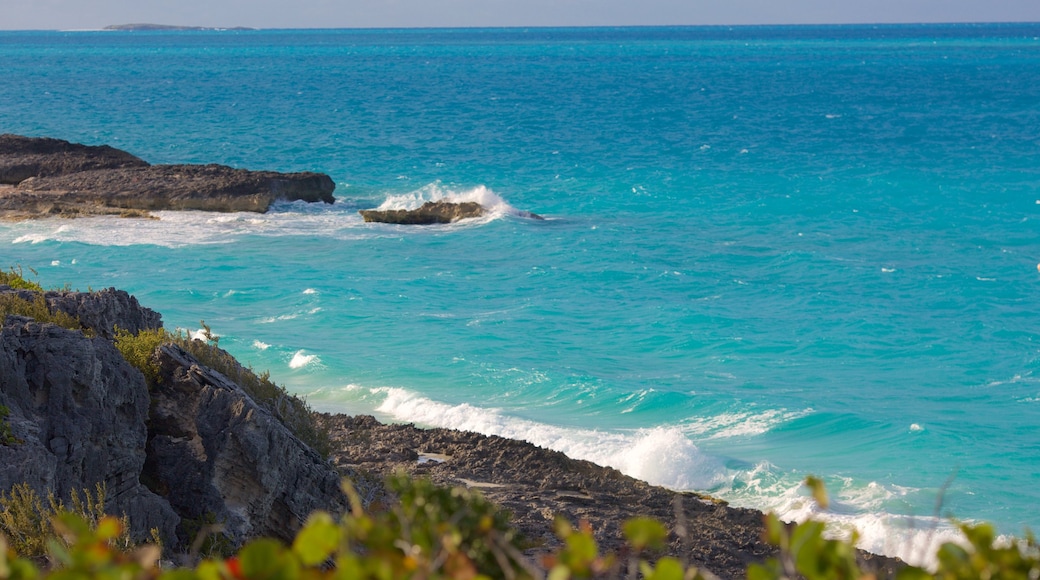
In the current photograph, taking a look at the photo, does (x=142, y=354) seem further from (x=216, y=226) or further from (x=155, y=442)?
(x=216, y=226)

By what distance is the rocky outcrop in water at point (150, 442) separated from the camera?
7707 millimetres

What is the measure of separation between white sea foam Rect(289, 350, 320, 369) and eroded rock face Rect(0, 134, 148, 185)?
22522 millimetres

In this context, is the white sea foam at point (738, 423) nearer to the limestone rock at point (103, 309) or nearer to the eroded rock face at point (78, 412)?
the limestone rock at point (103, 309)

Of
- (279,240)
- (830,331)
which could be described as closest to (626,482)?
(830,331)

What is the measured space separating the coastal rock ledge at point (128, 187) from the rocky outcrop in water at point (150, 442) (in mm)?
27001

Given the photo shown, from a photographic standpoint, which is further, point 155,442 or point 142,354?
point 142,354

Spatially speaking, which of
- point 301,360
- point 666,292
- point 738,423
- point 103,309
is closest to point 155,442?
point 103,309

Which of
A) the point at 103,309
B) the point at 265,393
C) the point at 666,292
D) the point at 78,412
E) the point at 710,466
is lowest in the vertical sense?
the point at 666,292

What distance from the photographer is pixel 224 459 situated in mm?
8430

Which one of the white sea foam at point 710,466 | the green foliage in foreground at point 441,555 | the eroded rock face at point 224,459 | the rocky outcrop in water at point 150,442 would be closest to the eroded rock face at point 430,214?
the white sea foam at point 710,466

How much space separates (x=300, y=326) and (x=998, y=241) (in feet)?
75.3

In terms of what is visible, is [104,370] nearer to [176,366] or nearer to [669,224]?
[176,366]

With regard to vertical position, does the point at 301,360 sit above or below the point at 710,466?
below

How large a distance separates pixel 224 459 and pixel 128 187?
30.3 m
